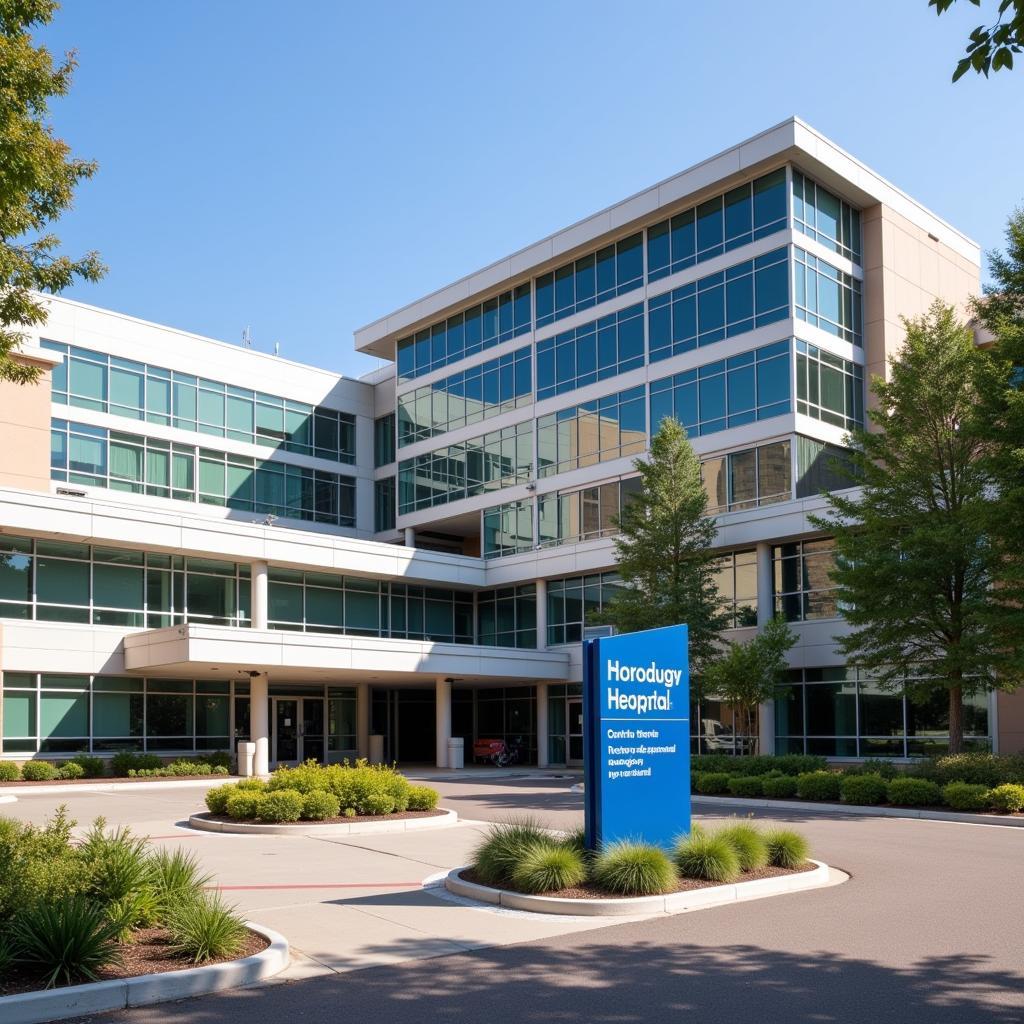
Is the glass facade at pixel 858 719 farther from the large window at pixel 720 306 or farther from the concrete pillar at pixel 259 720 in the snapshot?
the concrete pillar at pixel 259 720

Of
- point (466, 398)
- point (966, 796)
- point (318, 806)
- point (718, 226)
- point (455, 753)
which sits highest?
point (718, 226)

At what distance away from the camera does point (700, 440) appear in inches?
1433

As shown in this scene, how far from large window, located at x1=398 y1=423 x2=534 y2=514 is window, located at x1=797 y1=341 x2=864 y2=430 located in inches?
462

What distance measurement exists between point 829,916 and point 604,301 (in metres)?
32.0

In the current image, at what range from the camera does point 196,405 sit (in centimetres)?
4334

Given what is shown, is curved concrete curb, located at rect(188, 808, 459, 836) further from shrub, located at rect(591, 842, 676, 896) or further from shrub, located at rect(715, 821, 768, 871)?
shrub, located at rect(591, 842, 676, 896)

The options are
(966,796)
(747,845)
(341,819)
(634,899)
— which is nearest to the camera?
(634,899)

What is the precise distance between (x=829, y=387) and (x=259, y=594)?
62.3 ft

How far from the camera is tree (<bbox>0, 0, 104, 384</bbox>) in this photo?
12.5 metres

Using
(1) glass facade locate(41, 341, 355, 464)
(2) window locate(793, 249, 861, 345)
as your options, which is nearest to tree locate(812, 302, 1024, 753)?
(2) window locate(793, 249, 861, 345)

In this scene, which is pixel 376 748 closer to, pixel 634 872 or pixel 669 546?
pixel 669 546

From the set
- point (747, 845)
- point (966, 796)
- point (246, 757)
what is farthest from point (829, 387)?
point (747, 845)

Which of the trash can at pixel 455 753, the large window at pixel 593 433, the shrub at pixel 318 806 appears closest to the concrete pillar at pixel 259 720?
the trash can at pixel 455 753

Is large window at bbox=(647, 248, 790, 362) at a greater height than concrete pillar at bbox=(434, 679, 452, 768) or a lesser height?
greater
